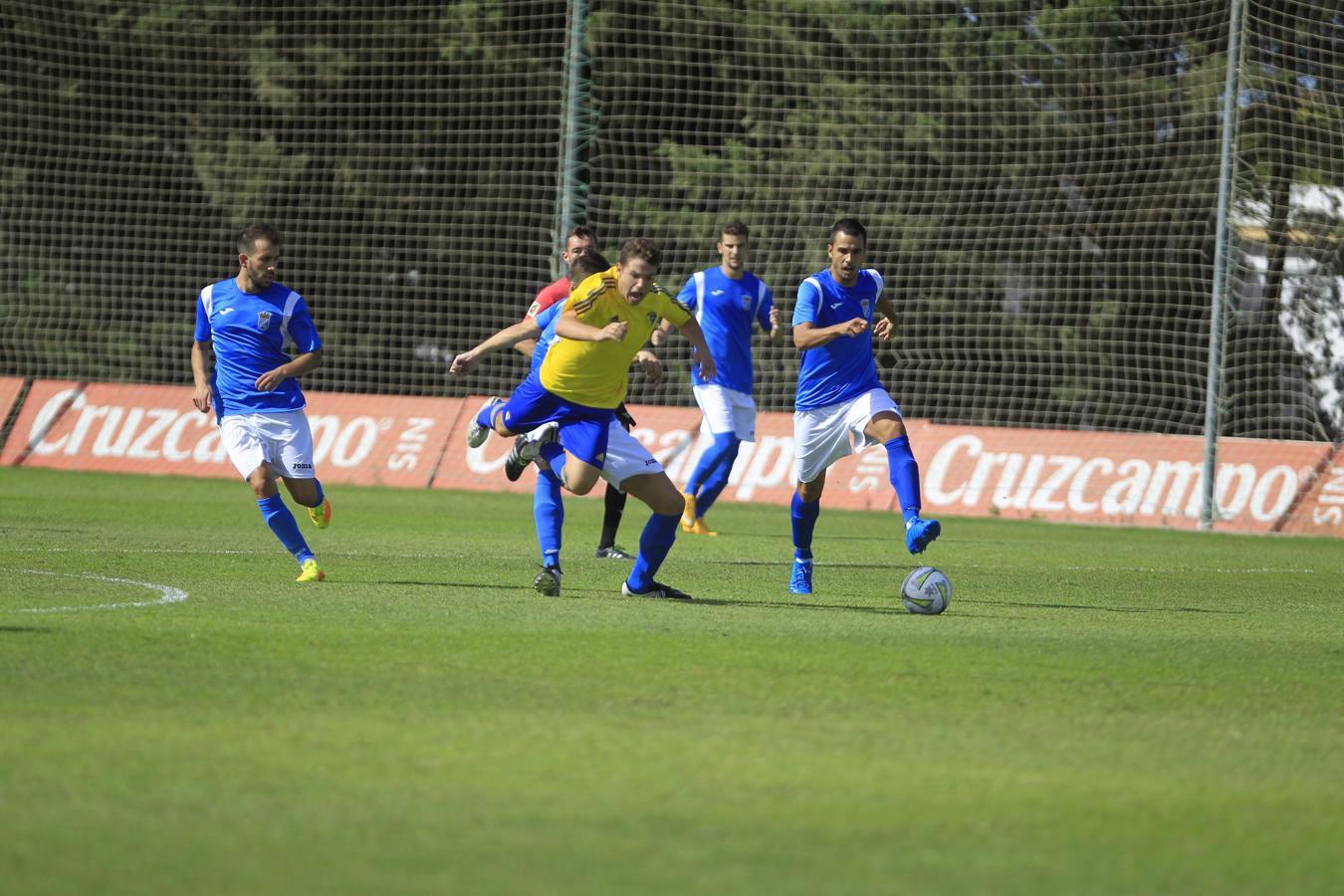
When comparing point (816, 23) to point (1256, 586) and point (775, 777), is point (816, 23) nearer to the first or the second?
point (1256, 586)

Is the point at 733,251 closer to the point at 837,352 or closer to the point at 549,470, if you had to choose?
the point at 837,352

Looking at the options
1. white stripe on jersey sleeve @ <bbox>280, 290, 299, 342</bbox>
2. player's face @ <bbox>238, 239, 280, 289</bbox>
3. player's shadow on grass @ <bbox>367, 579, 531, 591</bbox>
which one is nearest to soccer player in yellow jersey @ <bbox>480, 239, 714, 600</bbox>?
player's shadow on grass @ <bbox>367, 579, 531, 591</bbox>

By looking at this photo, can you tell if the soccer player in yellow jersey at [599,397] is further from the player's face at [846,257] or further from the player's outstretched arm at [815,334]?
the player's face at [846,257]

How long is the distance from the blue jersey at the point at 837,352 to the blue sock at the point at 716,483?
12.2 ft

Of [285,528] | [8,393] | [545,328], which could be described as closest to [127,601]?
[285,528]

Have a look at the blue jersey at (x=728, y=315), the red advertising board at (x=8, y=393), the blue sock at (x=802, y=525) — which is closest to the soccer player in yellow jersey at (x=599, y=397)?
the blue sock at (x=802, y=525)

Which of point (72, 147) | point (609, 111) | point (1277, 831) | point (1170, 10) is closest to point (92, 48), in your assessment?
point (72, 147)

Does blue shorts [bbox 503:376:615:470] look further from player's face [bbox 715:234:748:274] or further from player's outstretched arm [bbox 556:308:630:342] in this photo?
player's face [bbox 715:234:748:274]

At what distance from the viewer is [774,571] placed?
38.5 ft

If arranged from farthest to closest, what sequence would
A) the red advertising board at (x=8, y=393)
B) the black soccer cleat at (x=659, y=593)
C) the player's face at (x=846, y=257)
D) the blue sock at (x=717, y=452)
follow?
the red advertising board at (x=8, y=393), the blue sock at (x=717, y=452), the player's face at (x=846, y=257), the black soccer cleat at (x=659, y=593)

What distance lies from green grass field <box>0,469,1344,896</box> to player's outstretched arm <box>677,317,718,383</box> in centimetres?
122

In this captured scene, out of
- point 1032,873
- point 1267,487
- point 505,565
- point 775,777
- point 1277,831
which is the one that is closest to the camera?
point 1032,873

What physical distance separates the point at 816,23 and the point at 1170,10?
4761mm

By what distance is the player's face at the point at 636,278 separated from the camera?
30.3ft
